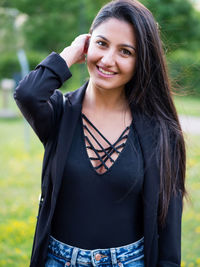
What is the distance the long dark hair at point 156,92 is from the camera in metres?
1.97

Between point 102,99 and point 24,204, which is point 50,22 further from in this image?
point 102,99

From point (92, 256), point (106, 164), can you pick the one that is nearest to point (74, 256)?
point (92, 256)

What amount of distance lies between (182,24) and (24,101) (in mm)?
23874

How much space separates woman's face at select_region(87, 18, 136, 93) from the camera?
1.94m

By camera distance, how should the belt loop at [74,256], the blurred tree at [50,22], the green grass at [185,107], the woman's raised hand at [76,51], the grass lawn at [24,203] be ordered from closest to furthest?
1. the belt loop at [74,256]
2. the woman's raised hand at [76,51]
3. the green grass at [185,107]
4. the grass lawn at [24,203]
5. the blurred tree at [50,22]

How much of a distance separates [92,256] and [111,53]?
1.05 meters

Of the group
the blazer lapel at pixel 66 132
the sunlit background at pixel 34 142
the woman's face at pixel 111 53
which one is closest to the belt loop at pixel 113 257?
the blazer lapel at pixel 66 132

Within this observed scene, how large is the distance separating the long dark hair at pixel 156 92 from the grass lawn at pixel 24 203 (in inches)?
10.1

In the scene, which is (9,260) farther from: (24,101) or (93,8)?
(93,8)

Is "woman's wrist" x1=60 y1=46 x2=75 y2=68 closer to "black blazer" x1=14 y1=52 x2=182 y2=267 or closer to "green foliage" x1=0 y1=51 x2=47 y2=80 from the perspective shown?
"black blazer" x1=14 y1=52 x2=182 y2=267

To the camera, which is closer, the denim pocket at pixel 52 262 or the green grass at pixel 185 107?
the denim pocket at pixel 52 262

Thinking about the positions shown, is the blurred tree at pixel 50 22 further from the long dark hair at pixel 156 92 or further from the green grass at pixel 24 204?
the long dark hair at pixel 156 92

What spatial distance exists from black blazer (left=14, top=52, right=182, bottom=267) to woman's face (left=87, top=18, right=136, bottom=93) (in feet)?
0.56

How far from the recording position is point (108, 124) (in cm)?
211
